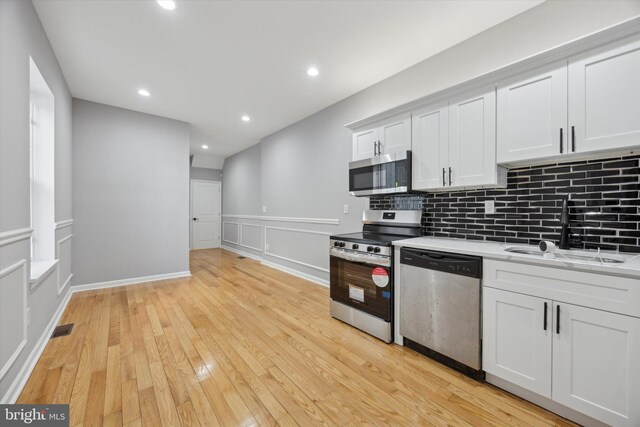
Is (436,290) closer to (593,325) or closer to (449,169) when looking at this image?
(593,325)

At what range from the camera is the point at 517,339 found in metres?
1.67

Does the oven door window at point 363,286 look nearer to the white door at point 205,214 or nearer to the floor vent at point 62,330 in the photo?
the floor vent at point 62,330

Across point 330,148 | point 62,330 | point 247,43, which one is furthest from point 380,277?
point 62,330

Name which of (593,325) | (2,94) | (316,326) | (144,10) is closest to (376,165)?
(316,326)

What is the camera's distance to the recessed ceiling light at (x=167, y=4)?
2.00m

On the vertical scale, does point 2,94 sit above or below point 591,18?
below

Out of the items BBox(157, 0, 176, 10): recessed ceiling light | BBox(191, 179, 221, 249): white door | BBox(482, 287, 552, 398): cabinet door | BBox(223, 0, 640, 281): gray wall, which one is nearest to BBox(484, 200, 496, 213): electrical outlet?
BBox(482, 287, 552, 398): cabinet door

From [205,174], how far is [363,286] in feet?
22.9

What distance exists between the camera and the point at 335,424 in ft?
4.87

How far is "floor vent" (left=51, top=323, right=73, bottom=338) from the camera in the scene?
251 centimetres

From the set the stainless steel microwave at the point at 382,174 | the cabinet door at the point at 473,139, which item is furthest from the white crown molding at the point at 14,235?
the cabinet door at the point at 473,139

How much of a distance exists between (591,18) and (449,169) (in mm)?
1333

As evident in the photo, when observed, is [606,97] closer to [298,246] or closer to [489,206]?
[489,206]

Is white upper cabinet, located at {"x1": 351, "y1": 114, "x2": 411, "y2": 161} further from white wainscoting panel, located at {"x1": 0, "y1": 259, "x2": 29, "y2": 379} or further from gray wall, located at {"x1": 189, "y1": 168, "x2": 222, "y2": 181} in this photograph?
gray wall, located at {"x1": 189, "y1": 168, "x2": 222, "y2": 181}
